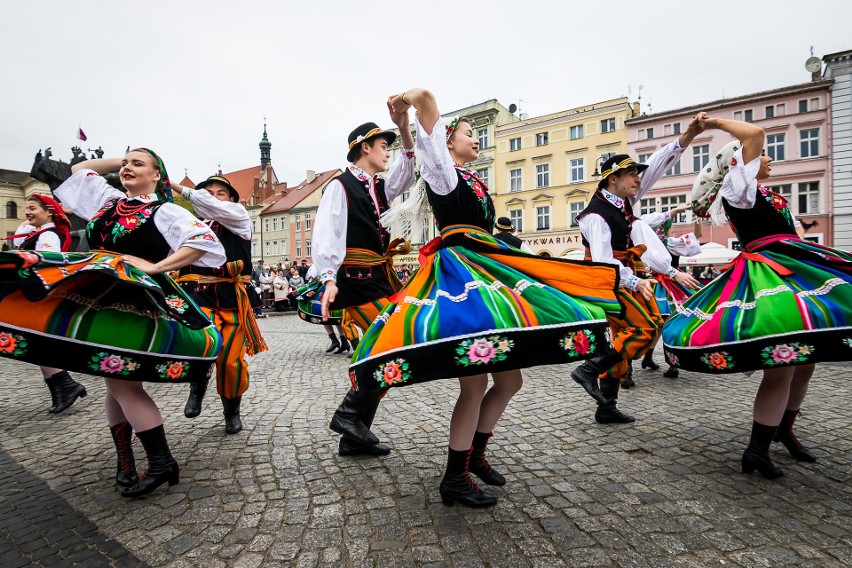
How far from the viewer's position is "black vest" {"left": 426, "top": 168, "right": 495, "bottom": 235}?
264cm

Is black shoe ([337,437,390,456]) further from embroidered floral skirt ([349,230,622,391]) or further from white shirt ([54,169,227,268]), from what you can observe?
white shirt ([54,169,227,268])

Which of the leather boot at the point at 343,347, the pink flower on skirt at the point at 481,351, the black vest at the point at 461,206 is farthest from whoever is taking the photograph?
A: the leather boot at the point at 343,347

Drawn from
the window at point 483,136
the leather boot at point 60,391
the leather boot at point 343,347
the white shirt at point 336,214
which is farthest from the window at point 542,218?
the leather boot at point 60,391

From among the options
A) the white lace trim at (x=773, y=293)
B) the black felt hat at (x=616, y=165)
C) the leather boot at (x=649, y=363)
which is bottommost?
the leather boot at (x=649, y=363)

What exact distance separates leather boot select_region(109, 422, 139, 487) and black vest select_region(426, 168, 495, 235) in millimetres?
2170

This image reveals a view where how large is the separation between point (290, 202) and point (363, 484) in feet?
173

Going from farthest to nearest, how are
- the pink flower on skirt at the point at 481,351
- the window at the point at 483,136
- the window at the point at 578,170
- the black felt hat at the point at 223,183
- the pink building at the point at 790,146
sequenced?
the window at the point at 483,136
the window at the point at 578,170
the pink building at the point at 790,146
the black felt hat at the point at 223,183
the pink flower on skirt at the point at 481,351

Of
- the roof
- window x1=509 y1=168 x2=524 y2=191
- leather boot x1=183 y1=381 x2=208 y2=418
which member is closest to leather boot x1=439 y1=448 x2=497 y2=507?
leather boot x1=183 y1=381 x2=208 y2=418

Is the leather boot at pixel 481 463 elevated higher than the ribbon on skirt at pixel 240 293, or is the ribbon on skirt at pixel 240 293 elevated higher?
the ribbon on skirt at pixel 240 293

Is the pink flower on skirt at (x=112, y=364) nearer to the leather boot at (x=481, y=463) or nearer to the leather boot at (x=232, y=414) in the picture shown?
the leather boot at (x=232, y=414)

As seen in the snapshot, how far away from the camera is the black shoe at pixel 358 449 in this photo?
3377mm

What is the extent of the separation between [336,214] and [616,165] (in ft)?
7.57

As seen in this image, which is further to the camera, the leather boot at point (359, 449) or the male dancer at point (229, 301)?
the male dancer at point (229, 301)

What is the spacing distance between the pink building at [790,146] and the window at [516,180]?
31.6ft
